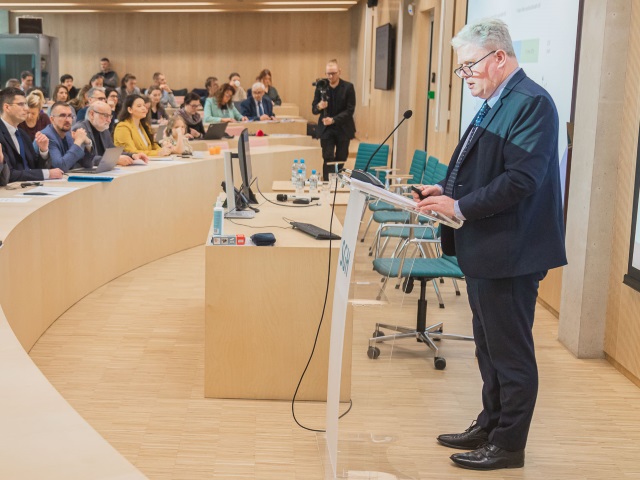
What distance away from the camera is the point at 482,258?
325 centimetres

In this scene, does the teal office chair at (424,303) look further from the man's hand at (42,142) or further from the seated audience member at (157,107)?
the seated audience member at (157,107)

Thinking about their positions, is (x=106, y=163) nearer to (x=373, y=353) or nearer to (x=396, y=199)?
A: (x=373, y=353)

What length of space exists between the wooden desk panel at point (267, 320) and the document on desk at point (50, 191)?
189 centimetres

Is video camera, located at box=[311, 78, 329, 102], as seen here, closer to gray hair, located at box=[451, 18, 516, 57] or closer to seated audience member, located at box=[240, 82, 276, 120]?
seated audience member, located at box=[240, 82, 276, 120]

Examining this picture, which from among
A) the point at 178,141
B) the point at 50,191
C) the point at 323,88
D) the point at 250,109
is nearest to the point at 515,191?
the point at 50,191

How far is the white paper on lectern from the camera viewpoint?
2.70 metres

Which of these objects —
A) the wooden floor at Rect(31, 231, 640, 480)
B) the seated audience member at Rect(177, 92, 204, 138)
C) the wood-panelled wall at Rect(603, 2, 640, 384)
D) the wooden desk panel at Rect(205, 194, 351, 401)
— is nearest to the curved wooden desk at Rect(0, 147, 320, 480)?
the wooden floor at Rect(31, 231, 640, 480)

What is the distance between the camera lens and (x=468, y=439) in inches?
144

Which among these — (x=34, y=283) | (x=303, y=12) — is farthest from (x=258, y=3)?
(x=34, y=283)

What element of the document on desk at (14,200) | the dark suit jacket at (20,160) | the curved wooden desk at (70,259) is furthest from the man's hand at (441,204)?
the dark suit jacket at (20,160)

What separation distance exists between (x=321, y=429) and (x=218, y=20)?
18519 millimetres

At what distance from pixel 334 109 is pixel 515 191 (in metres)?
7.60

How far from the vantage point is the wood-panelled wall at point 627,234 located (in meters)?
4.68

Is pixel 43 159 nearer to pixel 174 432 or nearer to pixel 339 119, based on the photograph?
pixel 174 432
